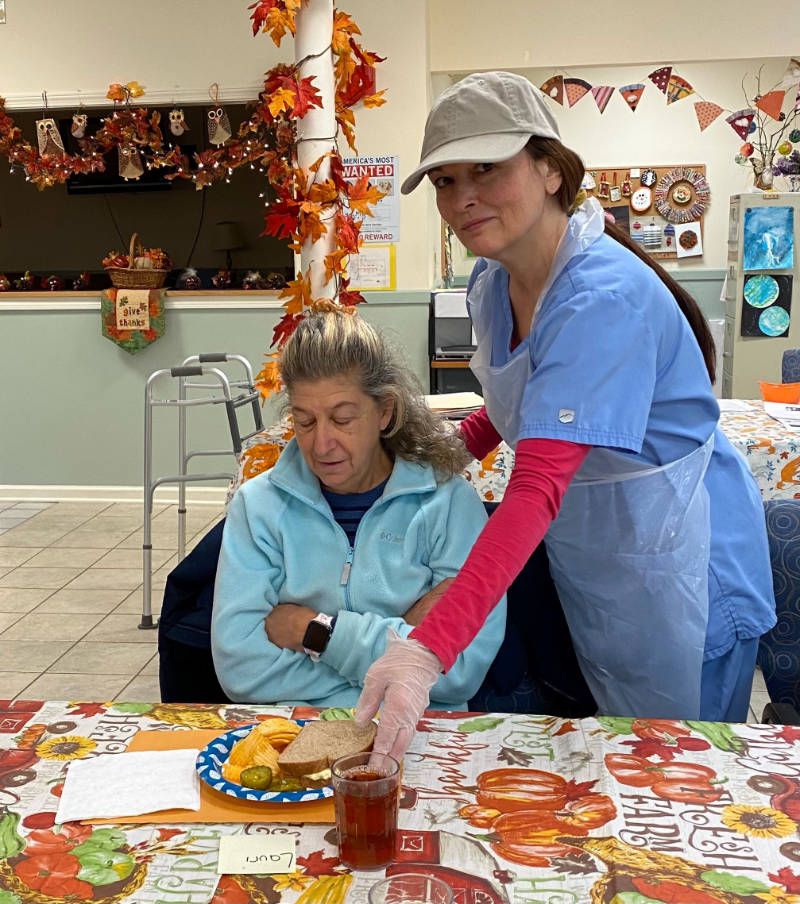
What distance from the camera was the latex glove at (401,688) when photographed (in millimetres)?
1080

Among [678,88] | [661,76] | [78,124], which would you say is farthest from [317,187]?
[678,88]

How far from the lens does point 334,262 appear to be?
→ 2.43m

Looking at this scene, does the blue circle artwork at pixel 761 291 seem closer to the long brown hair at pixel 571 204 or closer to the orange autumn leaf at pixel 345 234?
the orange autumn leaf at pixel 345 234

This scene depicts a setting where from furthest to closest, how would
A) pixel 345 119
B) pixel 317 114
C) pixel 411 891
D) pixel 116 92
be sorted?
pixel 116 92
pixel 345 119
pixel 317 114
pixel 411 891

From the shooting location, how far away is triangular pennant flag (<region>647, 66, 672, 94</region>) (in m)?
6.43

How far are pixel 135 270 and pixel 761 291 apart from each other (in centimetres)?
352

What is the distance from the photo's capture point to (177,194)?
20.7ft

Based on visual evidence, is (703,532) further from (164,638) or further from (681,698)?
(164,638)

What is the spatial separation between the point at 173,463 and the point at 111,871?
4714 mm

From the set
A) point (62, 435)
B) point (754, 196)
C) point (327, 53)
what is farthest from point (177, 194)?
point (327, 53)

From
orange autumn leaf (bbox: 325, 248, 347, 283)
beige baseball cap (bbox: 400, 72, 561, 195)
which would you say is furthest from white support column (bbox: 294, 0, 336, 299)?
beige baseball cap (bbox: 400, 72, 561, 195)

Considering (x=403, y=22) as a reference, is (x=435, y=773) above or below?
below

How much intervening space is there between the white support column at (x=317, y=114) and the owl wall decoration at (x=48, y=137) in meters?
3.40

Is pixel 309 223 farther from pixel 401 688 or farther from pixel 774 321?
pixel 774 321
